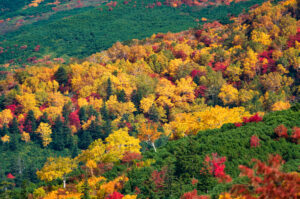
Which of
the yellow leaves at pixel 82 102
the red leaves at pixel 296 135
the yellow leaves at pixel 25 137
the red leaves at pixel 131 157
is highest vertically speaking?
the red leaves at pixel 296 135

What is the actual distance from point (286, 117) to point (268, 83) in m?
39.2

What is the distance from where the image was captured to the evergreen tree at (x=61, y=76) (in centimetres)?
10000

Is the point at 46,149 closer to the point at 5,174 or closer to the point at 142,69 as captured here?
the point at 5,174

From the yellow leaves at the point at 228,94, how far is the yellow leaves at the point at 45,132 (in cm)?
4087

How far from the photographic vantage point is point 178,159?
39.9 metres

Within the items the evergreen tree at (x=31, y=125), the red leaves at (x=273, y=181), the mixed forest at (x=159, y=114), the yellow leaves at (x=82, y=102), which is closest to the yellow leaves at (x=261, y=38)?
the mixed forest at (x=159, y=114)

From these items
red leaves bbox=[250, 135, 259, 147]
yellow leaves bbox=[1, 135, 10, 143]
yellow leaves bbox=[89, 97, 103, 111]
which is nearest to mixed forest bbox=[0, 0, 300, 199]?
Result: yellow leaves bbox=[89, 97, 103, 111]

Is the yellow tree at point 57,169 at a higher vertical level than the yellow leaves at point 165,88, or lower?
higher

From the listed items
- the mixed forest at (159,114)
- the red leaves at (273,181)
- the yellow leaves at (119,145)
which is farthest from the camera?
the yellow leaves at (119,145)

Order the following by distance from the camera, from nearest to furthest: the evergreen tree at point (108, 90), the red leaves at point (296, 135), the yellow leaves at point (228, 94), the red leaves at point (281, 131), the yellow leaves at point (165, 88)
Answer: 1. the red leaves at point (296, 135)
2. the red leaves at point (281, 131)
3. the yellow leaves at point (228, 94)
4. the yellow leaves at point (165, 88)
5. the evergreen tree at point (108, 90)

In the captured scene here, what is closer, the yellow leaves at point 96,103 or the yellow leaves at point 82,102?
the yellow leaves at point 96,103

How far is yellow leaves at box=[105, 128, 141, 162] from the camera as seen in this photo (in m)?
50.7

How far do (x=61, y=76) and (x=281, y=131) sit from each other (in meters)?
72.1

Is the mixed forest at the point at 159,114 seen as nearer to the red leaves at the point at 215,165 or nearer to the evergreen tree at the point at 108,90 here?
the red leaves at the point at 215,165
